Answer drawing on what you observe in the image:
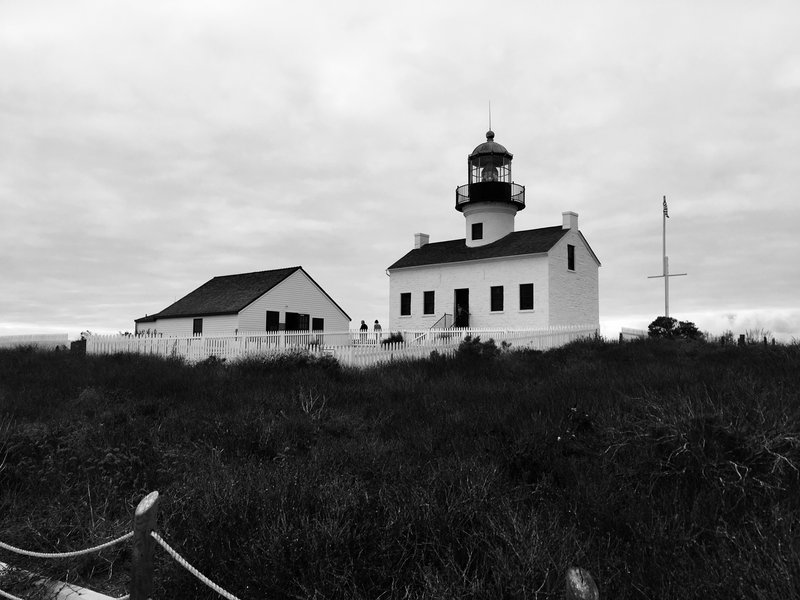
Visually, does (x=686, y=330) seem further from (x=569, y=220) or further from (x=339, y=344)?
(x=339, y=344)

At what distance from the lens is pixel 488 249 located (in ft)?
97.6

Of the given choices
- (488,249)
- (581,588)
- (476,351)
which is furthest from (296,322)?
(581,588)

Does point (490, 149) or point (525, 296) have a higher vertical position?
point (490, 149)

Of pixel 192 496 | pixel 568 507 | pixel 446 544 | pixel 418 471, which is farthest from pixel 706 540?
pixel 192 496

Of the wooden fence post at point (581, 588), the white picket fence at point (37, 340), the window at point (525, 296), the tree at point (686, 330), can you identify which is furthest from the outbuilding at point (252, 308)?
the wooden fence post at point (581, 588)

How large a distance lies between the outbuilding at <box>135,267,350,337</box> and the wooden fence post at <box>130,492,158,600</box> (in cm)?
2623

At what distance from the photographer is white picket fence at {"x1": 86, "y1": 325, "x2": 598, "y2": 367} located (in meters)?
18.2

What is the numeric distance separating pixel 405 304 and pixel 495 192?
7.29 metres

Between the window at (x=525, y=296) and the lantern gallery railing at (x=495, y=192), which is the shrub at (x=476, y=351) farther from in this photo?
the lantern gallery railing at (x=495, y=192)

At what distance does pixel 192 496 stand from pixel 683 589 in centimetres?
406

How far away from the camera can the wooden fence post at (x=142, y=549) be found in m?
3.88

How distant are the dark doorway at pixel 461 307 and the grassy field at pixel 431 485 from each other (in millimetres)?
18079

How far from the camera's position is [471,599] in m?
3.73

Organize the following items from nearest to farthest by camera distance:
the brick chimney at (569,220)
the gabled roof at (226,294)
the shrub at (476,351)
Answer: the shrub at (476,351), the brick chimney at (569,220), the gabled roof at (226,294)
